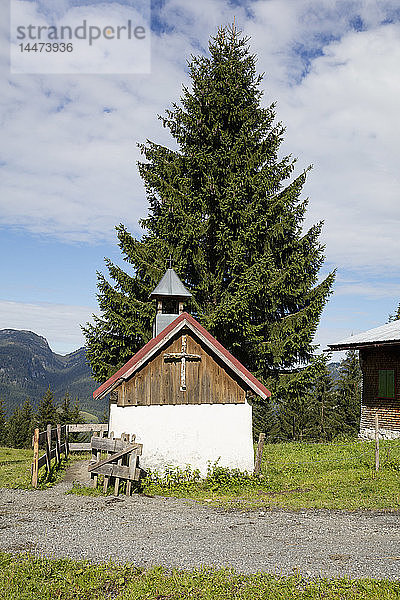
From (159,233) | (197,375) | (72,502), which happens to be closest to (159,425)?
(197,375)

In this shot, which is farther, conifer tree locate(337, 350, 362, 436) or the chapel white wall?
conifer tree locate(337, 350, 362, 436)

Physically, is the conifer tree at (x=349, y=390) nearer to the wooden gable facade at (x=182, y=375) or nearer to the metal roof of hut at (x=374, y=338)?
the metal roof of hut at (x=374, y=338)

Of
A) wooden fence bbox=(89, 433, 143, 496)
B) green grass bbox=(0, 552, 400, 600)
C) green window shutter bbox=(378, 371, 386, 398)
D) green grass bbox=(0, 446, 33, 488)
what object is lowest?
green grass bbox=(0, 446, 33, 488)

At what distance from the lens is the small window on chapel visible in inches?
925

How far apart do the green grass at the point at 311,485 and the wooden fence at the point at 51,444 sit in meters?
3.46

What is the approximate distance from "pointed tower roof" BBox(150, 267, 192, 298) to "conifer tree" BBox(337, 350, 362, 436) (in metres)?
42.4

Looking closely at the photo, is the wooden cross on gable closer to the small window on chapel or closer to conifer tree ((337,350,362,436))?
the small window on chapel

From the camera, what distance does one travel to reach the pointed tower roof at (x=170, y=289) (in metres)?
19.7

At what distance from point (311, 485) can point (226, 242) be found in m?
12.4

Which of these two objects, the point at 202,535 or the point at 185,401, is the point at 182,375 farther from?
the point at 202,535

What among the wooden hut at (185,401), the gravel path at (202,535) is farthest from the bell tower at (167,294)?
the gravel path at (202,535)

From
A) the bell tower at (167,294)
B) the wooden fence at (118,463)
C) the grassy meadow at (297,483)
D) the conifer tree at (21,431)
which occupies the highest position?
the bell tower at (167,294)

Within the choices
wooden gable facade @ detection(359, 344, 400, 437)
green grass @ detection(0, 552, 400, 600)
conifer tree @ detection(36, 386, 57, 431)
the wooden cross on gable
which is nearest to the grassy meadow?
the wooden cross on gable

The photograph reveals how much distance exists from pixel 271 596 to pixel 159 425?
9456mm
